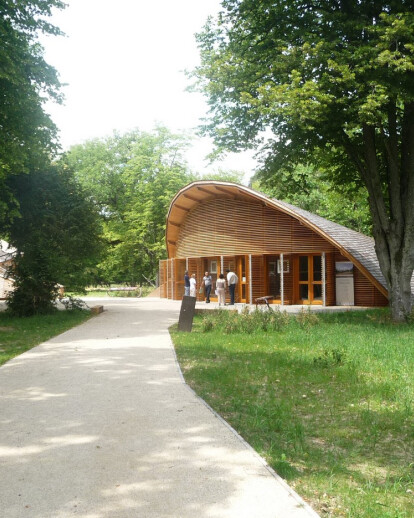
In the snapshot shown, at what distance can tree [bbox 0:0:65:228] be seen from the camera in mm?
14344

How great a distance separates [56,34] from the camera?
17281mm

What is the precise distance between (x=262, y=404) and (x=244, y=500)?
2.95 m

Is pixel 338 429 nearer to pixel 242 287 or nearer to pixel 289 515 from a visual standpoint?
pixel 289 515

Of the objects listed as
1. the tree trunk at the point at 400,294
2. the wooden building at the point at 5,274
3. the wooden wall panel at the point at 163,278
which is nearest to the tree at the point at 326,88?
the tree trunk at the point at 400,294

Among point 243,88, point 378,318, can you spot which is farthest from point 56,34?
point 378,318

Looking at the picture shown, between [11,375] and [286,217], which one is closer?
[11,375]

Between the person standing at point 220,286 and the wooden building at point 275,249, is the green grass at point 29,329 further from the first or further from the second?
the wooden building at point 275,249

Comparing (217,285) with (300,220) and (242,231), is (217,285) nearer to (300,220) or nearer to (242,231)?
(242,231)

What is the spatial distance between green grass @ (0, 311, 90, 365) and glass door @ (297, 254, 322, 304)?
10.8 metres

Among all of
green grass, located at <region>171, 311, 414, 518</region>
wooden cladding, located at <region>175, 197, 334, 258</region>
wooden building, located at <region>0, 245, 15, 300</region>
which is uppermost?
wooden cladding, located at <region>175, 197, 334, 258</region>

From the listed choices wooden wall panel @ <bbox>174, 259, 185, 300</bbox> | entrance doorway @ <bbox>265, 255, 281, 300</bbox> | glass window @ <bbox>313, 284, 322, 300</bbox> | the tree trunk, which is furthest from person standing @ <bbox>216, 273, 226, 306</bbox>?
the tree trunk

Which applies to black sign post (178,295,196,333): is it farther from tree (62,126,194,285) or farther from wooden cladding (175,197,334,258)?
tree (62,126,194,285)

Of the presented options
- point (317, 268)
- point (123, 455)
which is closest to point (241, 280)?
point (317, 268)

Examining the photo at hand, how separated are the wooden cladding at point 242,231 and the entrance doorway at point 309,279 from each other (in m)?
0.91
